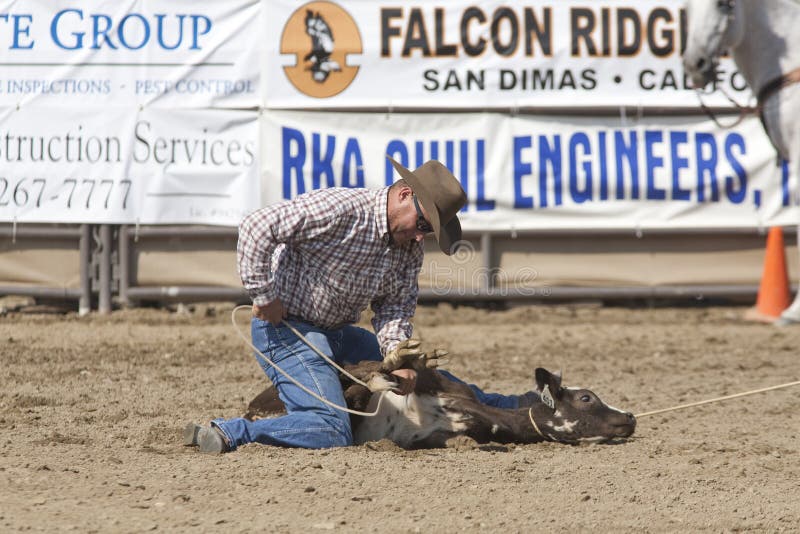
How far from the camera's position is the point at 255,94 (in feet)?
30.6

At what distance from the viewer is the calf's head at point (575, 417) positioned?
16.0ft

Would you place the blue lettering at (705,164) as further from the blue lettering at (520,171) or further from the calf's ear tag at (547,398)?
the calf's ear tag at (547,398)

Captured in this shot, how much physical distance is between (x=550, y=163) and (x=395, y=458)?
216 inches

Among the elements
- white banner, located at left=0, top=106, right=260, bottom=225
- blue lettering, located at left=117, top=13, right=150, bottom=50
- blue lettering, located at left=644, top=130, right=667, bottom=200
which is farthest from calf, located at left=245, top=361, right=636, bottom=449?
blue lettering, located at left=117, top=13, right=150, bottom=50

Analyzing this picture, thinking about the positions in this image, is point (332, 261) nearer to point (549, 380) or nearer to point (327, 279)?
point (327, 279)

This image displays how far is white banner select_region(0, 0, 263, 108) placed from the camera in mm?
9188

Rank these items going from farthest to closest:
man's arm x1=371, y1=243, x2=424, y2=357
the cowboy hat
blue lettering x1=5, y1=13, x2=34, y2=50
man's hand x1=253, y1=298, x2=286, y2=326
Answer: blue lettering x1=5, y1=13, x2=34, y2=50, man's arm x1=371, y1=243, x2=424, y2=357, man's hand x1=253, y1=298, x2=286, y2=326, the cowboy hat

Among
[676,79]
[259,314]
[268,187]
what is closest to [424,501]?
[259,314]

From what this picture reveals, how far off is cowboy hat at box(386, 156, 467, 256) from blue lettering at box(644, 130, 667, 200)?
5396 mm

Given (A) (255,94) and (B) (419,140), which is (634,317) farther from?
(A) (255,94)

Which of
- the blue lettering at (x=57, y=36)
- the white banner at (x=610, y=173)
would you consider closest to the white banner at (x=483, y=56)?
the white banner at (x=610, y=173)

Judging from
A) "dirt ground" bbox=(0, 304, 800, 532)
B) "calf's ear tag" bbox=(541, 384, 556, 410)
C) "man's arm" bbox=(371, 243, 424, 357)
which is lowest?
"dirt ground" bbox=(0, 304, 800, 532)

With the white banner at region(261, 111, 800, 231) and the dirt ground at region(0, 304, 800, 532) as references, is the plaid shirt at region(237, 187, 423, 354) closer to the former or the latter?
the dirt ground at region(0, 304, 800, 532)

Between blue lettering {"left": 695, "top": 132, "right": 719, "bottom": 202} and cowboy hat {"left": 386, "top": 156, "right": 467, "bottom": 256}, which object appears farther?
blue lettering {"left": 695, "top": 132, "right": 719, "bottom": 202}
